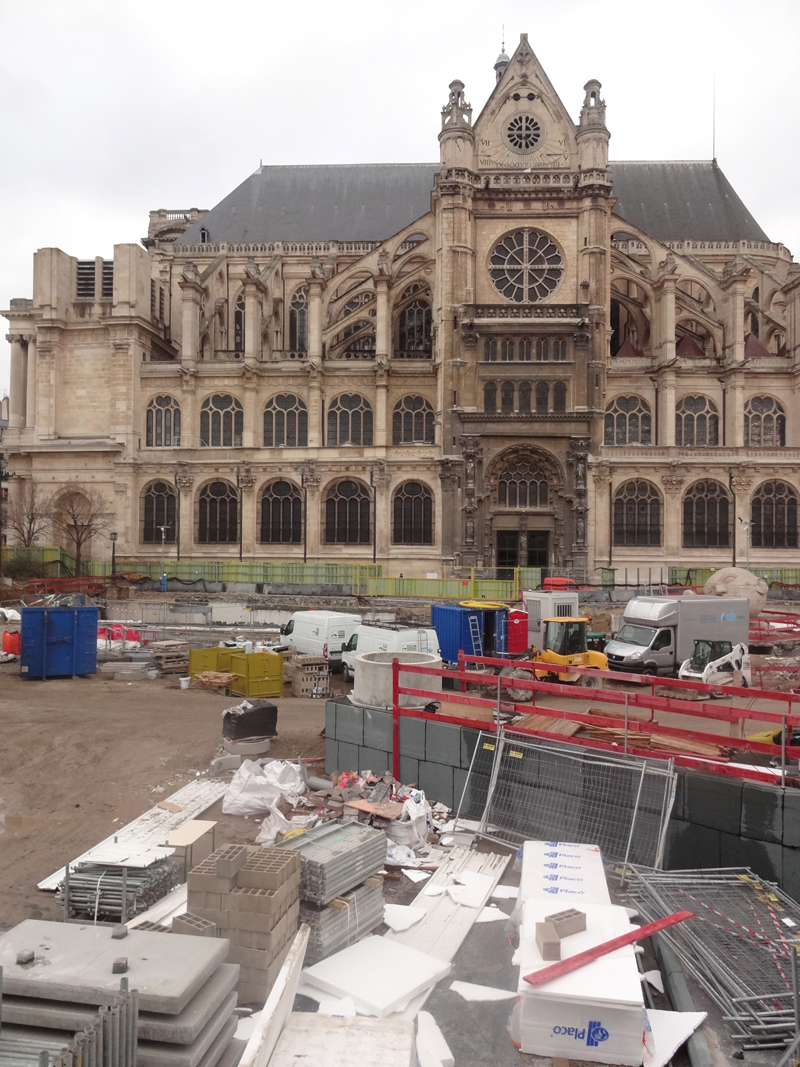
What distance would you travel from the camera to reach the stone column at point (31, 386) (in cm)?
4006

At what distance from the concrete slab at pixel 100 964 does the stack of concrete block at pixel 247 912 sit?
0.48m

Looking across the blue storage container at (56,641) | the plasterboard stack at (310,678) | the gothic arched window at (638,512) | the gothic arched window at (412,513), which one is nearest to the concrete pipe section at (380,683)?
the plasterboard stack at (310,678)

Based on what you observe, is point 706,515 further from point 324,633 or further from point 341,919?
point 341,919

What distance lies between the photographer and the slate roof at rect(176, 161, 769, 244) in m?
46.9

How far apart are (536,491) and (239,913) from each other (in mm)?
33422

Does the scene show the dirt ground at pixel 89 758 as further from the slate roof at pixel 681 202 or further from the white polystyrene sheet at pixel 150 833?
the slate roof at pixel 681 202

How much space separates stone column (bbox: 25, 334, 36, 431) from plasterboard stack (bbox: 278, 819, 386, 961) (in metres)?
39.6

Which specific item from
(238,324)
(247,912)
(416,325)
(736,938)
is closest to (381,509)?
(416,325)

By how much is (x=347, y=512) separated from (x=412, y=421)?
19.8 feet

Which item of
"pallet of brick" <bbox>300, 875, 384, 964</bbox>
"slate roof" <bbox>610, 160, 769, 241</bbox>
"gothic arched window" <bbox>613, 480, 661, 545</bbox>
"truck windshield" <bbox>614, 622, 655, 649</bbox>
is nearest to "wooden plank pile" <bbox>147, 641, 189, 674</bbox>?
"truck windshield" <bbox>614, 622, 655, 649</bbox>

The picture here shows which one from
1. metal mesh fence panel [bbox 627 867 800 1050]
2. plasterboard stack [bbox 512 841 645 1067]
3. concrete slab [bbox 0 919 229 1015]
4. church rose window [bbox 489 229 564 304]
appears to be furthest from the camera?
church rose window [bbox 489 229 564 304]

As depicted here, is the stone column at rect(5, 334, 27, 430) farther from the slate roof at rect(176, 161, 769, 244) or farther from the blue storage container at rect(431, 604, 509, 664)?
the blue storage container at rect(431, 604, 509, 664)

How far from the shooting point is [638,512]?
36.9m

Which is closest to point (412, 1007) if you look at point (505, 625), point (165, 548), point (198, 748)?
point (198, 748)
